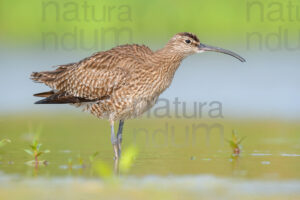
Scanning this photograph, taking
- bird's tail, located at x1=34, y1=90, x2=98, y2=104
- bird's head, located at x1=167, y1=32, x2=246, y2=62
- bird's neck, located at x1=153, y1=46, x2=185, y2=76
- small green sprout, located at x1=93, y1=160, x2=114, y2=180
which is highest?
bird's head, located at x1=167, y1=32, x2=246, y2=62

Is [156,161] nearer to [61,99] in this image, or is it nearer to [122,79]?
[122,79]

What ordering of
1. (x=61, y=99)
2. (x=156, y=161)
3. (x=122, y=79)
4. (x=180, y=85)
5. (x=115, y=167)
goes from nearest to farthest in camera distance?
(x=115, y=167) < (x=156, y=161) < (x=122, y=79) < (x=61, y=99) < (x=180, y=85)

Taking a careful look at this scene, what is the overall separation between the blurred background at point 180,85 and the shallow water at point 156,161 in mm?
25

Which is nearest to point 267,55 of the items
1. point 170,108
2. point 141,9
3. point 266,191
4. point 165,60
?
point 141,9

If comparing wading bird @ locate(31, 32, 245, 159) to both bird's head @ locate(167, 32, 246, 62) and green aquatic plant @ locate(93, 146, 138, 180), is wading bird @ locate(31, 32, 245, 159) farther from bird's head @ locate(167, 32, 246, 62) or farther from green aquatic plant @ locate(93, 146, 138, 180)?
green aquatic plant @ locate(93, 146, 138, 180)

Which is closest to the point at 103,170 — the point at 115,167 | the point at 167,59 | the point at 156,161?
the point at 115,167

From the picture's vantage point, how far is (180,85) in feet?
53.6

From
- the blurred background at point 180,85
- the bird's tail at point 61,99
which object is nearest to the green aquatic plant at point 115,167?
the blurred background at point 180,85

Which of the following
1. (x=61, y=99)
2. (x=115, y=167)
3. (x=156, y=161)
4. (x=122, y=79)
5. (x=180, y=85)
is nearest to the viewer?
(x=115, y=167)

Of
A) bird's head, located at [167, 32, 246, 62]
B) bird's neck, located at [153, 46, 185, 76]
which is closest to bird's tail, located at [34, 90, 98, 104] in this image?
bird's neck, located at [153, 46, 185, 76]

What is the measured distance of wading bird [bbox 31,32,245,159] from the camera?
10.9m

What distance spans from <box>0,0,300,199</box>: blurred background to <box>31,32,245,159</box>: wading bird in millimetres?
602

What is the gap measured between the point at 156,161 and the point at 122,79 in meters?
1.61

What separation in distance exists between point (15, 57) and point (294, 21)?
7.64 meters
